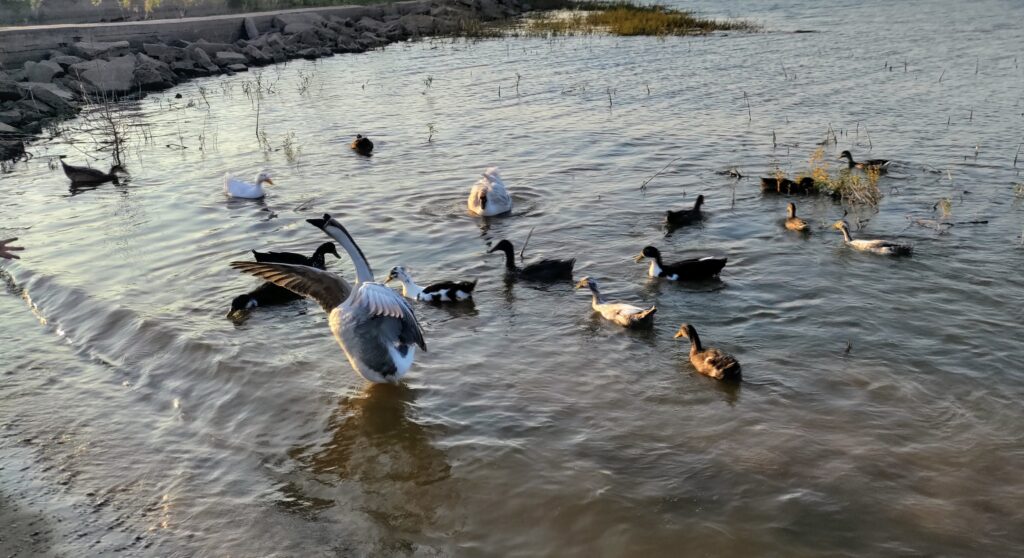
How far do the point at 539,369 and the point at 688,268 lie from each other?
307 centimetres

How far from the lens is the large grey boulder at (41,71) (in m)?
27.2

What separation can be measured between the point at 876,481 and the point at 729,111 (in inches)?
656

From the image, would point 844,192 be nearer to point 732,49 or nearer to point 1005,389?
point 1005,389

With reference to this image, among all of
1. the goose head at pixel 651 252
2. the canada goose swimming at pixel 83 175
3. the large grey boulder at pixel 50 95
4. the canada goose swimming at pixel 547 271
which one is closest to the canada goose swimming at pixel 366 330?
the canada goose swimming at pixel 547 271

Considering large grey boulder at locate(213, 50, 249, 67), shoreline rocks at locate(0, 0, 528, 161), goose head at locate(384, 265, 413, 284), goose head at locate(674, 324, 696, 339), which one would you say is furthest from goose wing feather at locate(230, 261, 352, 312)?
large grey boulder at locate(213, 50, 249, 67)

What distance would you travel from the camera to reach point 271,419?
7.86 m

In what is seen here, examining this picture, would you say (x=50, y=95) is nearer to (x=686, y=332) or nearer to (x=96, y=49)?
(x=96, y=49)

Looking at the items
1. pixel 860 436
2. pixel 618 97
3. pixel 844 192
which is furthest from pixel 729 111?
pixel 860 436

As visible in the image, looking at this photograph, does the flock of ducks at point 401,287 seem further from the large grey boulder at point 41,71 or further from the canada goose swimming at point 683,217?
the large grey boulder at point 41,71

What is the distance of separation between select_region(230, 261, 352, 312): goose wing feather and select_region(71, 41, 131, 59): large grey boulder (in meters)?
27.9

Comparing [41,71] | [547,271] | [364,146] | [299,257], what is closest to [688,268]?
[547,271]

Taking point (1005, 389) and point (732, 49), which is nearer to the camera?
point (1005, 389)

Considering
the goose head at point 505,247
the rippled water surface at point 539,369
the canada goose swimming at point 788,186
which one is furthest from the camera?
the canada goose swimming at point 788,186

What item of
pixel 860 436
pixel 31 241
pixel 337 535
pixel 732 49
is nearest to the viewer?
pixel 337 535
